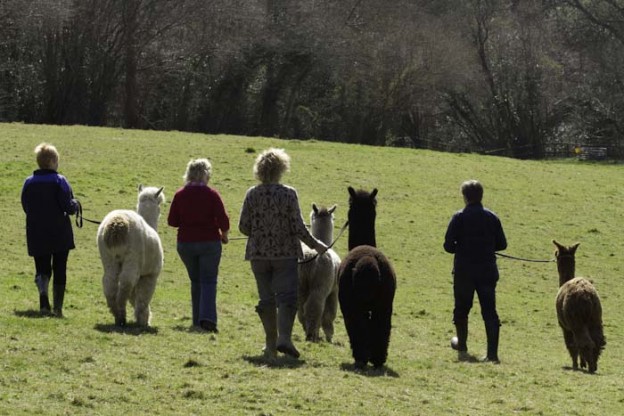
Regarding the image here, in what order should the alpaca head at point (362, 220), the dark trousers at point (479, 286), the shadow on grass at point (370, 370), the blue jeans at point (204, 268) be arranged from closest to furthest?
the shadow on grass at point (370, 370)
the alpaca head at point (362, 220)
the blue jeans at point (204, 268)
the dark trousers at point (479, 286)

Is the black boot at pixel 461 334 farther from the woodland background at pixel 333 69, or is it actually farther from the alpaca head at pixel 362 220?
the woodland background at pixel 333 69

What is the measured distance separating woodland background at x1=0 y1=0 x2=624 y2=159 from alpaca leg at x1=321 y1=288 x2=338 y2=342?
1353 inches

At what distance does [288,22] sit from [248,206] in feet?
142

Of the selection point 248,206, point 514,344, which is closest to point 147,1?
point 514,344

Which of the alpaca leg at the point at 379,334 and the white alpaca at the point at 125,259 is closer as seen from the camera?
the alpaca leg at the point at 379,334

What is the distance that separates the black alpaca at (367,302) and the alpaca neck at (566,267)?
139 inches

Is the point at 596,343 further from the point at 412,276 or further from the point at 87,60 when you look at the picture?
the point at 87,60

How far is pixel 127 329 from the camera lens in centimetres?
1120

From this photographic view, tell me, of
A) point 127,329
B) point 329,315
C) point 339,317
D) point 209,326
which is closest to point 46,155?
point 127,329

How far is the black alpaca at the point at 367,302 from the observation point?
990 centimetres

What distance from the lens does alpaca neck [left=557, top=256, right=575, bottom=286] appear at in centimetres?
1293

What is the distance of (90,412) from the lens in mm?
7816

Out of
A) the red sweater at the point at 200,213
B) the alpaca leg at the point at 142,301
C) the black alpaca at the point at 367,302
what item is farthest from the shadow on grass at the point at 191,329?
the black alpaca at the point at 367,302

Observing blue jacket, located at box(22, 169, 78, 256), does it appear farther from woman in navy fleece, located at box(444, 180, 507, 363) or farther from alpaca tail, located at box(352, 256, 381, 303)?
woman in navy fleece, located at box(444, 180, 507, 363)
